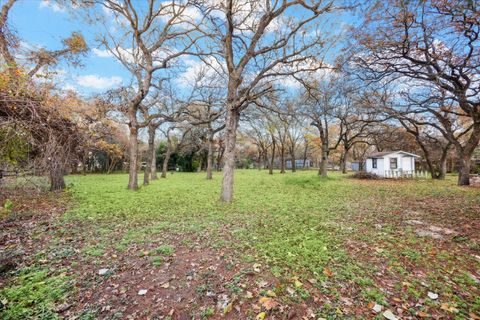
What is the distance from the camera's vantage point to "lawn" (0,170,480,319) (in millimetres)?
2174

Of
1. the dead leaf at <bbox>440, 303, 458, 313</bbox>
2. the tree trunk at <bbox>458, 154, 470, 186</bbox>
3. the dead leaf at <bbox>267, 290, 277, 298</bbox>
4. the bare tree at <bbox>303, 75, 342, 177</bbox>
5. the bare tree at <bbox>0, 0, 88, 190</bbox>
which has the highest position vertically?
the bare tree at <bbox>303, 75, 342, 177</bbox>

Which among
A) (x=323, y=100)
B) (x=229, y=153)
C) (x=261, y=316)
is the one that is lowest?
(x=261, y=316)

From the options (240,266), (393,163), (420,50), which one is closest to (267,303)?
(240,266)

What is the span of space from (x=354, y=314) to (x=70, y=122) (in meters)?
6.53

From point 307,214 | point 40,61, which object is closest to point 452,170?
point 307,214

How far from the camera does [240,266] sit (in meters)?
2.95

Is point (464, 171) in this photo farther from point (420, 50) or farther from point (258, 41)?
point (258, 41)

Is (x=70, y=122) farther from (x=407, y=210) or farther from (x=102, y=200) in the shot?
(x=407, y=210)

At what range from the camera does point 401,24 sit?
22.8ft

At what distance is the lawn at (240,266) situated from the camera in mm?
2174

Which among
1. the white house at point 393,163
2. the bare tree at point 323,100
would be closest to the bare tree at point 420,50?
the bare tree at point 323,100

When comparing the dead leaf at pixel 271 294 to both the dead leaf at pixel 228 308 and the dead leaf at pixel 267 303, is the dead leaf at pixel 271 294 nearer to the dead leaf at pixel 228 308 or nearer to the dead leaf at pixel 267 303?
the dead leaf at pixel 267 303

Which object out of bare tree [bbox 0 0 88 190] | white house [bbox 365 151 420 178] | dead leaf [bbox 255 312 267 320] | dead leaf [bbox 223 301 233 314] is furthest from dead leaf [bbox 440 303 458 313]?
white house [bbox 365 151 420 178]

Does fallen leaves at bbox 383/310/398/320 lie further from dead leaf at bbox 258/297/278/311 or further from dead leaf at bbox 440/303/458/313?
dead leaf at bbox 258/297/278/311
